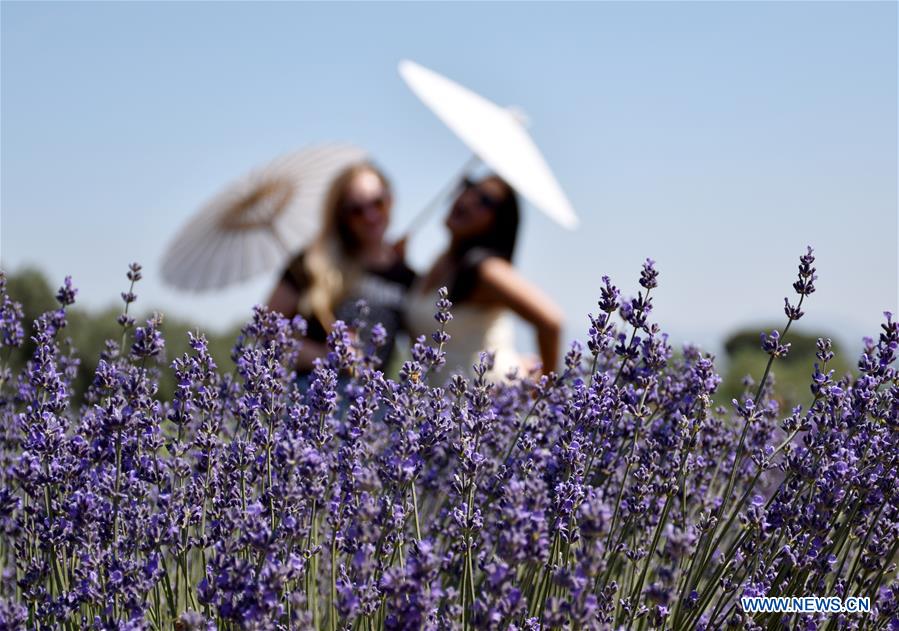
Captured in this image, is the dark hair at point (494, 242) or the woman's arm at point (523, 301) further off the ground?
the dark hair at point (494, 242)

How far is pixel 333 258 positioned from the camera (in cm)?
653

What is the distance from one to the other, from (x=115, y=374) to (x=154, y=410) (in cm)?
28

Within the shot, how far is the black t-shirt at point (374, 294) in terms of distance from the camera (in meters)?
6.15

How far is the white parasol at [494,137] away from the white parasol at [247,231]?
113 cm

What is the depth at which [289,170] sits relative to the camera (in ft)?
25.7

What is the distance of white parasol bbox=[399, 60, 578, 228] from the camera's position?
636 cm

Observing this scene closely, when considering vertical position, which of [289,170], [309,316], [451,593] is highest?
[289,170]

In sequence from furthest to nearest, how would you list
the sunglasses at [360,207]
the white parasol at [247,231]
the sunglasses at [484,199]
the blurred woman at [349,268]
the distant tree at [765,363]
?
the distant tree at [765,363], the white parasol at [247,231], the sunglasses at [360,207], the blurred woman at [349,268], the sunglasses at [484,199]

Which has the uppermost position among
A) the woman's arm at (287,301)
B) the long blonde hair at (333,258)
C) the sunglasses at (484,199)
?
the sunglasses at (484,199)

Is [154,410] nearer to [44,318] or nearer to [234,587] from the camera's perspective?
[44,318]

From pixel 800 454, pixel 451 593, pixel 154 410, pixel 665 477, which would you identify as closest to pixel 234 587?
pixel 451 593

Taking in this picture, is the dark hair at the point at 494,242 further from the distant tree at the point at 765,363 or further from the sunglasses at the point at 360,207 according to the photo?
the distant tree at the point at 765,363

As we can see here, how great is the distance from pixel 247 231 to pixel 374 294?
2.12 metres

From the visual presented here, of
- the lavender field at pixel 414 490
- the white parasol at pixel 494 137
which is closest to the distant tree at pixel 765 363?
the white parasol at pixel 494 137
